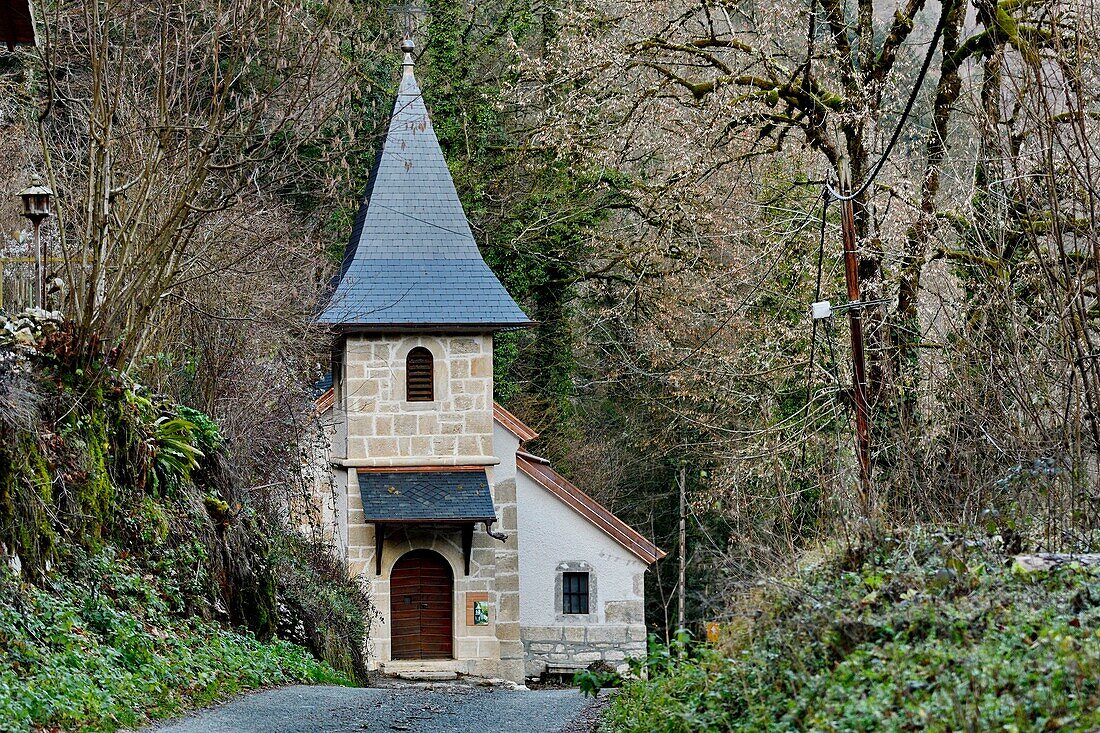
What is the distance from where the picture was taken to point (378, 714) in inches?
400

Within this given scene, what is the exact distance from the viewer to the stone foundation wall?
23.3m

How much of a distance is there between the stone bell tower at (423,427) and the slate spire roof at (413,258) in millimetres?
24

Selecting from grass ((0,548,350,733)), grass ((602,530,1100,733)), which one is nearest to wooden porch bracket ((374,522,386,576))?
grass ((0,548,350,733))

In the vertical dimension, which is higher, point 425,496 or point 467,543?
point 425,496

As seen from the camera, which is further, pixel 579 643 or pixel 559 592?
pixel 579 643

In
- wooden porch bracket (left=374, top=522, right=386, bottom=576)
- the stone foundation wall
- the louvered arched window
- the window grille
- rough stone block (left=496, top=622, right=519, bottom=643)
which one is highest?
the louvered arched window

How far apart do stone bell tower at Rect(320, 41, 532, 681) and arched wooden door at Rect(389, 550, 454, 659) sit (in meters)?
0.02

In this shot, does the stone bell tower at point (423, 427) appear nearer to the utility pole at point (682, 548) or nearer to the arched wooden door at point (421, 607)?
the arched wooden door at point (421, 607)

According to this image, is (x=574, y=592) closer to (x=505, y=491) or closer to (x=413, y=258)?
(x=505, y=491)

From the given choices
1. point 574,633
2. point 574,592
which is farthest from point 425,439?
point 574,633

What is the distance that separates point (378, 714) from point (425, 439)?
12212 mm

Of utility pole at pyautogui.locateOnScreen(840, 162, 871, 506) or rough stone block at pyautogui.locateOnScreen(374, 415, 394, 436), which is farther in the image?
rough stone block at pyautogui.locateOnScreen(374, 415, 394, 436)

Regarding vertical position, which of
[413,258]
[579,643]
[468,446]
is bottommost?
[579,643]

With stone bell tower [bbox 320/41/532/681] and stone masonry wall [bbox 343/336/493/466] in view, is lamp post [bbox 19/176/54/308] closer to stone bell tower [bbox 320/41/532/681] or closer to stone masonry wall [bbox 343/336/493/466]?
stone bell tower [bbox 320/41/532/681]
